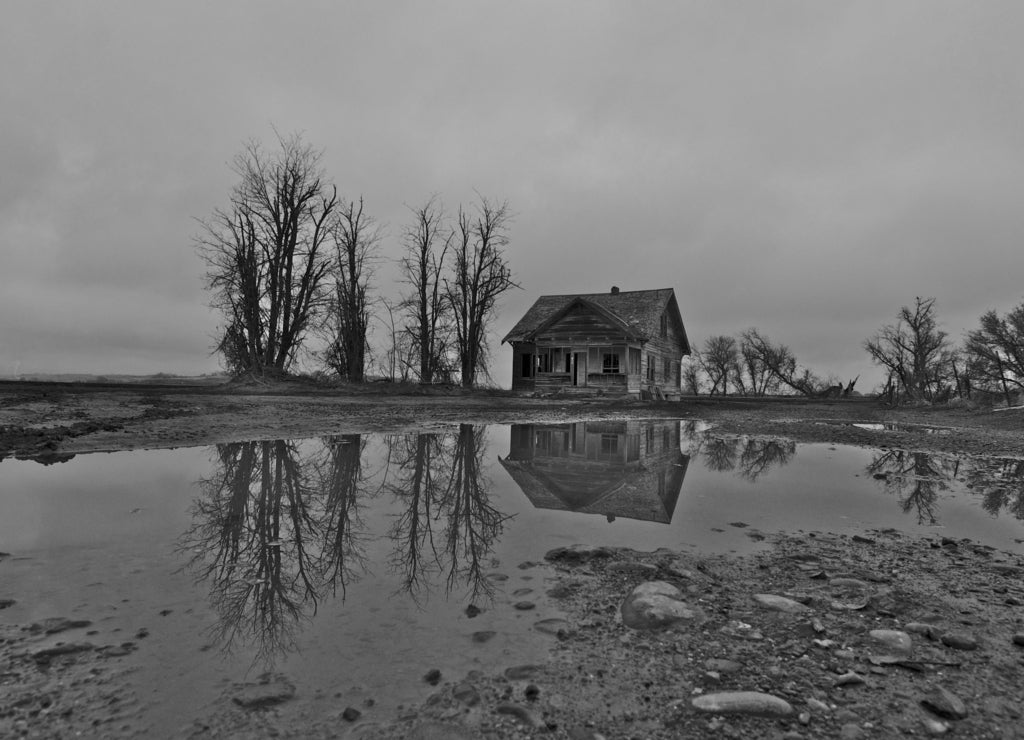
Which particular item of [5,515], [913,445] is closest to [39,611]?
[5,515]

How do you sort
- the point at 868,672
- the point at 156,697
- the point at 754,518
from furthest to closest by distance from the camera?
the point at 754,518, the point at 868,672, the point at 156,697

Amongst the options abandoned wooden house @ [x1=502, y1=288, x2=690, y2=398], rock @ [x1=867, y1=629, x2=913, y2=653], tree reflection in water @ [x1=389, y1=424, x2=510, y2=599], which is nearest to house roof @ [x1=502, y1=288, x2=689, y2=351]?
abandoned wooden house @ [x1=502, y1=288, x2=690, y2=398]

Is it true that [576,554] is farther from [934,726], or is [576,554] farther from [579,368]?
[579,368]

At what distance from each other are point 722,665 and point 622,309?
31.3m

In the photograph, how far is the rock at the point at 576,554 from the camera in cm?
371

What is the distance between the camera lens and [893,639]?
2465 mm

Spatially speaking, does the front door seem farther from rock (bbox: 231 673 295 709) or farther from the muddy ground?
rock (bbox: 231 673 295 709)

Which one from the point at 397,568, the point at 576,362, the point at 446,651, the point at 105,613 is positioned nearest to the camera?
the point at 446,651

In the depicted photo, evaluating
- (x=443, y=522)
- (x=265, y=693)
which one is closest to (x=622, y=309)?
(x=443, y=522)

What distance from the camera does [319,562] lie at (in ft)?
11.7

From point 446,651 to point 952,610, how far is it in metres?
2.79

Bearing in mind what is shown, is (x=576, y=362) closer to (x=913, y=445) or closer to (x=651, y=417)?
(x=651, y=417)

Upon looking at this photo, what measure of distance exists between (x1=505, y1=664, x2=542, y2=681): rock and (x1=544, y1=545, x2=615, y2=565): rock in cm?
143

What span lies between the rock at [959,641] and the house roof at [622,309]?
26.8 m
